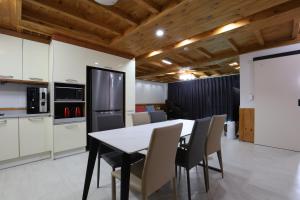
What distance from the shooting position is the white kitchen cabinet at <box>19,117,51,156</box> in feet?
8.45

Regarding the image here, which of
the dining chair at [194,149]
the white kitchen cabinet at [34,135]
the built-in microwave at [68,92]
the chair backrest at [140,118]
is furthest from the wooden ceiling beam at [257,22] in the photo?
the white kitchen cabinet at [34,135]

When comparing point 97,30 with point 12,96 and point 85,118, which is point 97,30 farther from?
point 12,96

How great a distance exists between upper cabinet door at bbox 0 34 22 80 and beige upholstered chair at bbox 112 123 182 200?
254cm

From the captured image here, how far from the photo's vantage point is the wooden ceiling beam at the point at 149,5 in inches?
83.2

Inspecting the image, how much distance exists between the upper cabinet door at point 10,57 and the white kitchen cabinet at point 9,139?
763 mm

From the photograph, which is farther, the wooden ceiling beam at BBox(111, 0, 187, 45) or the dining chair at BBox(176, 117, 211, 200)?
the wooden ceiling beam at BBox(111, 0, 187, 45)

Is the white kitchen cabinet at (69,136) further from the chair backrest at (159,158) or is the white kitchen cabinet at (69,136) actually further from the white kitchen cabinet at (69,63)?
the chair backrest at (159,158)

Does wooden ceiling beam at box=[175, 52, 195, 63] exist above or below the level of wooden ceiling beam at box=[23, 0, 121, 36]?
below

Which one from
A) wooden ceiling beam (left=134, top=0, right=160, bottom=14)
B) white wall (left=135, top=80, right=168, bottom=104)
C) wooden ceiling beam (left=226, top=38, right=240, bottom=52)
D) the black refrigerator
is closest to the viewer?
wooden ceiling beam (left=134, top=0, right=160, bottom=14)

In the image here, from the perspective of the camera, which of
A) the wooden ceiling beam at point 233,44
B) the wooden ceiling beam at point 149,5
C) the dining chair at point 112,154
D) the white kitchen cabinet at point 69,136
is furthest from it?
the wooden ceiling beam at point 233,44

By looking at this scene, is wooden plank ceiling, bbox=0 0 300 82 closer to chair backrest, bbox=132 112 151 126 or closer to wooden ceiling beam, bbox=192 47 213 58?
wooden ceiling beam, bbox=192 47 213 58

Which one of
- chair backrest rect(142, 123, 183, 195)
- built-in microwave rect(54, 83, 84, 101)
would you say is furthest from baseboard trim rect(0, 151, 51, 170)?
chair backrest rect(142, 123, 183, 195)

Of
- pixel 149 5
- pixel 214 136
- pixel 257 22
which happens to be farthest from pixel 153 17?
pixel 214 136

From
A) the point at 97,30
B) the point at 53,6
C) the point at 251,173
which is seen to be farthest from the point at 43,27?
the point at 251,173
